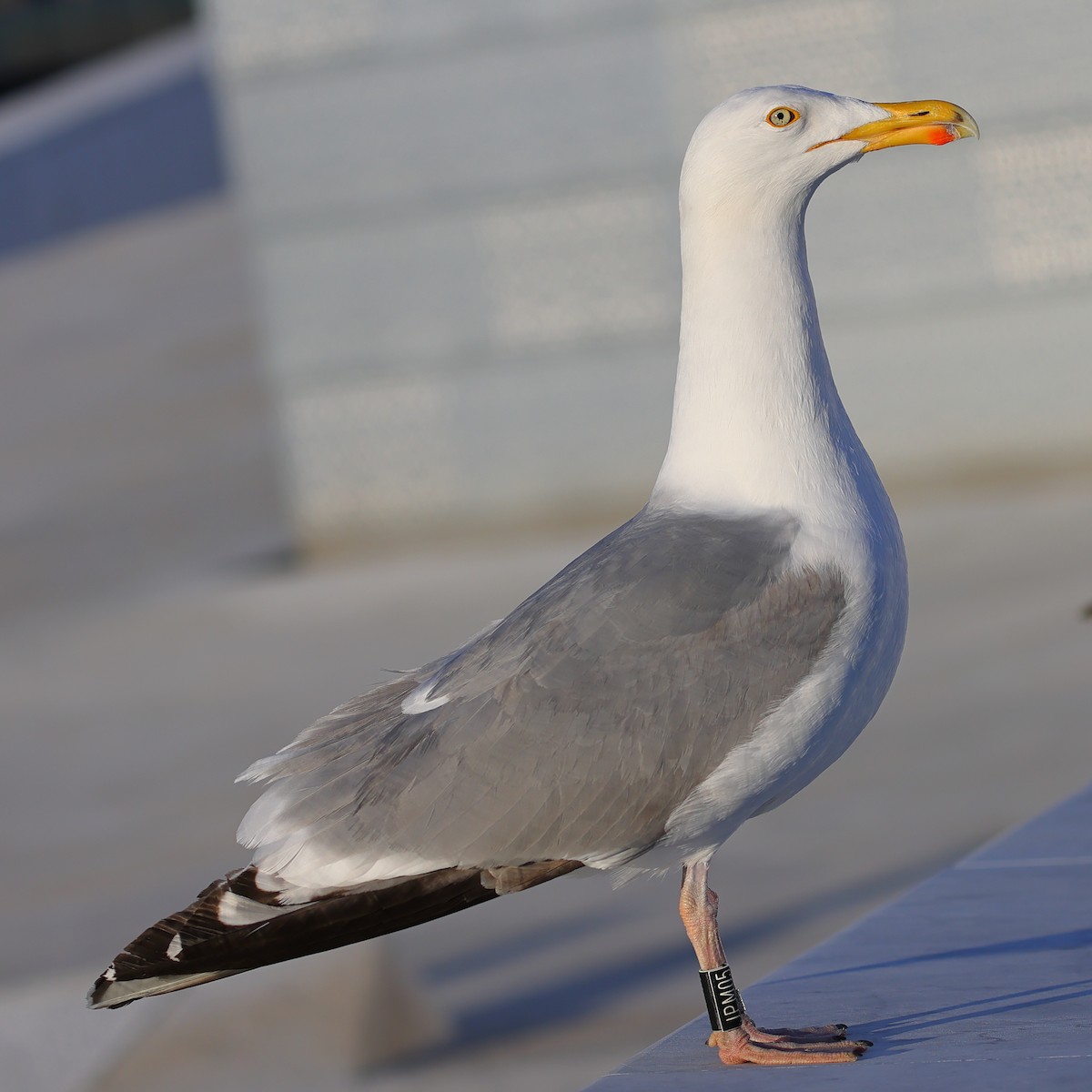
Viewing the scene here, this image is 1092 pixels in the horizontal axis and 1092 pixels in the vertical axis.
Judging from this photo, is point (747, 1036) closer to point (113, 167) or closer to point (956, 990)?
point (956, 990)

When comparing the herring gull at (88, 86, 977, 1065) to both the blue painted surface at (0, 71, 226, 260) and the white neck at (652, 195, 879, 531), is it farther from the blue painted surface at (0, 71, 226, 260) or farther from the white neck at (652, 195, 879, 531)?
the blue painted surface at (0, 71, 226, 260)

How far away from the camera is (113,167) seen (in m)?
25.0

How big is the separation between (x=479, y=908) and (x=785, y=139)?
4.36 metres

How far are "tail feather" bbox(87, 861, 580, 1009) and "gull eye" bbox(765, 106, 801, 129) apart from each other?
1353 mm

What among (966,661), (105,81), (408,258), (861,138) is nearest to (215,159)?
(105,81)

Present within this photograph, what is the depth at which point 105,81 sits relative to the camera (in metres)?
25.3

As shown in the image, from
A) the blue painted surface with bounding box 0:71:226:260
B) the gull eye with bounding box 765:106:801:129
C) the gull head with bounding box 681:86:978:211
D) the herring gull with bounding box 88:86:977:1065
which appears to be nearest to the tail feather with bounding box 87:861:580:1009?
the herring gull with bounding box 88:86:977:1065

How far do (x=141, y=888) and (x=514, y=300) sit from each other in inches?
221

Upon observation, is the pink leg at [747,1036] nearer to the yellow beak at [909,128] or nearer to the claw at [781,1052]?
the claw at [781,1052]

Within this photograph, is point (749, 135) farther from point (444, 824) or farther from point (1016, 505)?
point (1016, 505)

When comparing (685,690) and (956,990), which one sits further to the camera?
(956,990)

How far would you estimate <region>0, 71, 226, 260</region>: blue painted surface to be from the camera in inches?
948

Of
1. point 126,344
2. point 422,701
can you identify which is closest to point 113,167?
point 126,344

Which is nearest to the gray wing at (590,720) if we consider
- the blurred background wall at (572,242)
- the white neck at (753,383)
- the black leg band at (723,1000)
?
the white neck at (753,383)
